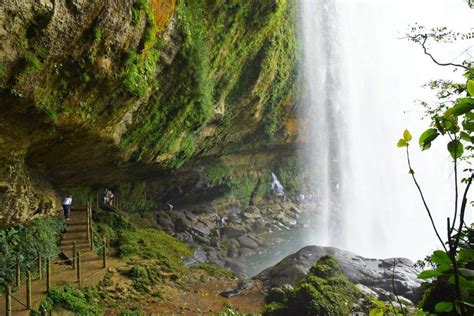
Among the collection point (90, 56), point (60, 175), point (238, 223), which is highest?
point (90, 56)

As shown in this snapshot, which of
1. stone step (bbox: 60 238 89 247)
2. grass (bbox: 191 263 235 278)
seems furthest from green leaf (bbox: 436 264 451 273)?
grass (bbox: 191 263 235 278)

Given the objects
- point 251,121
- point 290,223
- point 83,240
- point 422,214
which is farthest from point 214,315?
point 422,214

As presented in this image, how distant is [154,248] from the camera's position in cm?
1431

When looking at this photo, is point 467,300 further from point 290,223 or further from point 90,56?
point 290,223

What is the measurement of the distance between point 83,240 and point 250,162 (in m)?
17.9

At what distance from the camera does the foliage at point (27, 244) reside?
8.57 meters

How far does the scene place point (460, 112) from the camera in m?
1.48

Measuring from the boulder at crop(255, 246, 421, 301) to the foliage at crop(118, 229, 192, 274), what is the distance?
3.56 metres

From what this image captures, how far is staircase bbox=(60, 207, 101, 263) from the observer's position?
11266 millimetres

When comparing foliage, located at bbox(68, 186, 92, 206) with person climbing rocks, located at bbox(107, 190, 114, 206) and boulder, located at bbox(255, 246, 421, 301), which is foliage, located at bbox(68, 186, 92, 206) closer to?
person climbing rocks, located at bbox(107, 190, 114, 206)

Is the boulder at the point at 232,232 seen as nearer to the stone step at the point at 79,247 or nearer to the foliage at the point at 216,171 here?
the foliage at the point at 216,171

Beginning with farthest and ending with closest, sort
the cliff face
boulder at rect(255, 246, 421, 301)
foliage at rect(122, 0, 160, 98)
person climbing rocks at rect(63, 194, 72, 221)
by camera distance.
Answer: boulder at rect(255, 246, 421, 301), person climbing rocks at rect(63, 194, 72, 221), foliage at rect(122, 0, 160, 98), the cliff face

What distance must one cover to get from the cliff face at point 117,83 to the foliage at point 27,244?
43cm

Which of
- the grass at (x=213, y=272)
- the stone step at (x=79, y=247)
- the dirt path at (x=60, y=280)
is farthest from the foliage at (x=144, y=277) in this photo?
the grass at (x=213, y=272)
